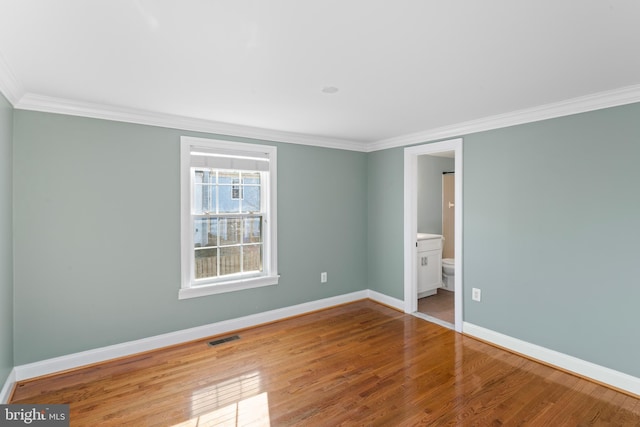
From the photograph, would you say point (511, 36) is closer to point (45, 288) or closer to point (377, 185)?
point (377, 185)

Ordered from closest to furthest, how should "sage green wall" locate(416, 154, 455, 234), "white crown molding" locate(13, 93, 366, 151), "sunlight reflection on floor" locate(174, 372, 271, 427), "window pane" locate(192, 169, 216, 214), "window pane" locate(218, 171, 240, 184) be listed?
"sunlight reflection on floor" locate(174, 372, 271, 427), "white crown molding" locate(13, 93, 366, 151), "window pane" locate(192, 169, 216, 214), "window pane" locate(218, 171, 240, 184), "sage green wall" locate(416, 154, 455, 234)

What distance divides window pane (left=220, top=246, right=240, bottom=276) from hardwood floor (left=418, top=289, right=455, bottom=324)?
2526mm

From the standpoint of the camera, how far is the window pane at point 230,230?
373 centimetres

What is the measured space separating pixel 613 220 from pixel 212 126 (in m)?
3.79

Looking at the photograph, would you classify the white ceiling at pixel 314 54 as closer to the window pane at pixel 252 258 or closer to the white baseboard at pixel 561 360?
the window pane at pixel 252 258

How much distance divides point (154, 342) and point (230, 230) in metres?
1.36

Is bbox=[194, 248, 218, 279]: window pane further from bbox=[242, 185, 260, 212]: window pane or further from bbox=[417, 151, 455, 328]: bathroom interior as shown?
bbox=[417, 151, 455, 328]: bathroom interior

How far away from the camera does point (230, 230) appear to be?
3.79 meters

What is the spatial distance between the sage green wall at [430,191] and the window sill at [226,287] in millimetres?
2969

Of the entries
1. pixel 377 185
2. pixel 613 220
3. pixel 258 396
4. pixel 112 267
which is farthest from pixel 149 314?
pixel 613 220

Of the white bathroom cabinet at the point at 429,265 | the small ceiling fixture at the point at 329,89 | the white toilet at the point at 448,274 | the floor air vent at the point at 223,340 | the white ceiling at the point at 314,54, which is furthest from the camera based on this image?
the white toilet at the point at 448,274

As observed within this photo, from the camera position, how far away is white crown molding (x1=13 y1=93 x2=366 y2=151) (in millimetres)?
2699

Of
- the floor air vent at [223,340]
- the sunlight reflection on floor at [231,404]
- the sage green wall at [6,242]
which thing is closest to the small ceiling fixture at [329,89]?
the sage green wall at [6,242]

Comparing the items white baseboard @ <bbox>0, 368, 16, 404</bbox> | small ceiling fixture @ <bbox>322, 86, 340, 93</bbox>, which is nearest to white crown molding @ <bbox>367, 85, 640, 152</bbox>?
small ceiling fixture @ <bbox>322, 86, 340, 93</bbox>
